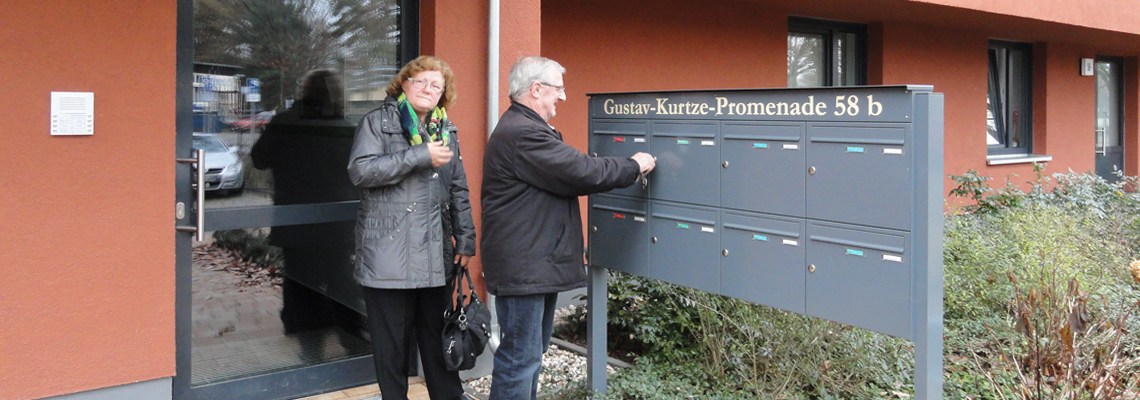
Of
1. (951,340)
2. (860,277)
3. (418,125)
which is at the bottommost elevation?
(951,340)

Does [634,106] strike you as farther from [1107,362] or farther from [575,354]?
[1107,362]

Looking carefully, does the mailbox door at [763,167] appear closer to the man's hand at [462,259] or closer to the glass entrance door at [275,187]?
the man's hand at [462,259]

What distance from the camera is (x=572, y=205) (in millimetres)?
3467

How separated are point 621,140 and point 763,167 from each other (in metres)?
0.81

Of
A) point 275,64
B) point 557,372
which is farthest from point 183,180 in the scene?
point 557,372

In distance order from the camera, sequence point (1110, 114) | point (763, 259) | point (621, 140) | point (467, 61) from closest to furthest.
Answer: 1. point (763, 259)
2. point (621, 140)
3. point (467, 61)
4. point (1110, 114)

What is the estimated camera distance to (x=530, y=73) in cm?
335

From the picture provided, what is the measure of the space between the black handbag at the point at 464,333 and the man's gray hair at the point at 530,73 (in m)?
0.82

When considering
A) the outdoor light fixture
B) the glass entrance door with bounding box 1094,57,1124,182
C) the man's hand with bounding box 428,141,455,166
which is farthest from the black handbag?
the glass entrance door with bounding box 1094,57,1124,182

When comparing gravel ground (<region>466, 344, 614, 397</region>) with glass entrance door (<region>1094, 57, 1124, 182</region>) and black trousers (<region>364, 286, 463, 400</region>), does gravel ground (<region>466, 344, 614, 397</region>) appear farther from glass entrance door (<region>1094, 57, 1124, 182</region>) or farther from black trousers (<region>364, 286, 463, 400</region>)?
glass entrance door (<region>1094, 57, 1124, 182</region>)

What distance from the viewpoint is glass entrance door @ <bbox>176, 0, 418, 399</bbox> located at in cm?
374

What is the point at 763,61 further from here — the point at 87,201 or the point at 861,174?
the point at 87,201

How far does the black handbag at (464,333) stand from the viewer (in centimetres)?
356

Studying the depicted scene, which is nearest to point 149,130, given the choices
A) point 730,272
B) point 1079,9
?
point 730,272
